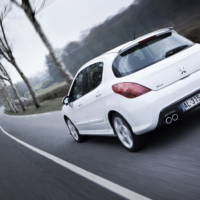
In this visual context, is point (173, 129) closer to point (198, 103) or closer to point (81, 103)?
point (198, 103)

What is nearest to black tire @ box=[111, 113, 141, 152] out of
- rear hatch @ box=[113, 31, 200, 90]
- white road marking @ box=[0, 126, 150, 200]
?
rear hatch @ box=[113, 31, 200, 90]

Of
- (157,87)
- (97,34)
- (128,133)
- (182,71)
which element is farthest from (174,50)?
(97,34)

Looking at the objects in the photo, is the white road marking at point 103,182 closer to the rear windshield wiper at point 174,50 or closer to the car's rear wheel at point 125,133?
the car's rear wheel at point 125,133

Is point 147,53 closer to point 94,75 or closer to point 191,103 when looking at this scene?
point 191,103

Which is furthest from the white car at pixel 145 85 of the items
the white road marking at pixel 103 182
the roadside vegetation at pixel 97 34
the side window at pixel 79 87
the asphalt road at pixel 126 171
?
the roadside vegetation at pixel 97 34

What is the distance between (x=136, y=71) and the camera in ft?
19.0

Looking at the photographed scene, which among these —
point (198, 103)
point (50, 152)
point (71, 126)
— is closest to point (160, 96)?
point (198, 103)

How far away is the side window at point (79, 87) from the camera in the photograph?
24.4 ft

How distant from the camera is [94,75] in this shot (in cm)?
688

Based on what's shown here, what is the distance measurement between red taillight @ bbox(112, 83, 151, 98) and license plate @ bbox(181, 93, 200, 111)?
1.87 feet

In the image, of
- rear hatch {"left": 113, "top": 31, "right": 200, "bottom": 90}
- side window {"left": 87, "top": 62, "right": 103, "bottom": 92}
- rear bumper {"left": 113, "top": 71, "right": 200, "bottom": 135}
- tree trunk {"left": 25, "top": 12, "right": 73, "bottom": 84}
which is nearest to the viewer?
rear bumper {"left": 113, "top": 71, "right": 200, "bottom": 135}

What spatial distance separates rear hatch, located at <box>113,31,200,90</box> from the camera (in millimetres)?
5574

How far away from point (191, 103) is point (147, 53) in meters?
1.03

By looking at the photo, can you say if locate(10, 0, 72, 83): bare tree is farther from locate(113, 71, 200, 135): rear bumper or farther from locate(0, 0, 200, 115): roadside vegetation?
locate(113, 71, 200, 135): rear bumper
